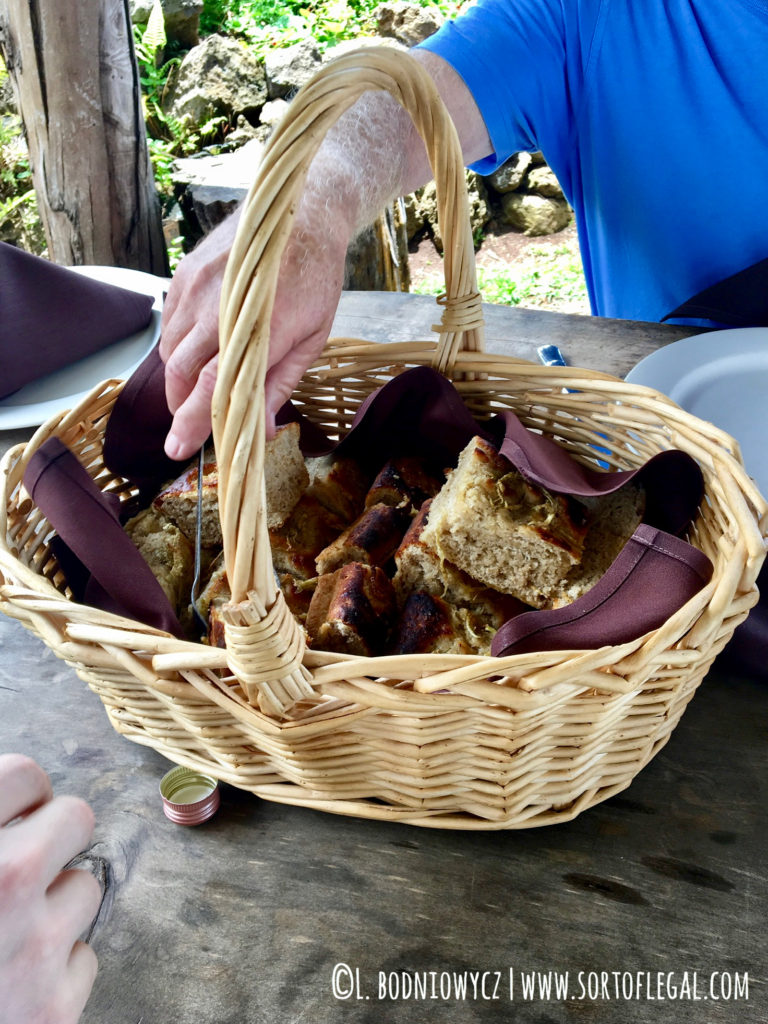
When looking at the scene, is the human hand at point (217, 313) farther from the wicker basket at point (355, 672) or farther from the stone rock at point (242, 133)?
the stone rock at point (242, 133)

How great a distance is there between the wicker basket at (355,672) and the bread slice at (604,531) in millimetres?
77

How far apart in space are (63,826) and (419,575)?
51cm

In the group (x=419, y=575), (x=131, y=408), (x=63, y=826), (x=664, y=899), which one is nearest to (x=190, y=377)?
(x=131, y=408)

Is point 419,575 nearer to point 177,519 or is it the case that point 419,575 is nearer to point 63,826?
point 177,519

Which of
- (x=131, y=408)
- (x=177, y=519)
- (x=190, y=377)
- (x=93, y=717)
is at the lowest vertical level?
(x=93, y=717)

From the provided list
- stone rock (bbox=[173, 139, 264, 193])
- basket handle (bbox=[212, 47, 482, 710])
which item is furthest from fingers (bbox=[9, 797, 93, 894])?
stone rock (bbox=[173, 139, 264, 193])

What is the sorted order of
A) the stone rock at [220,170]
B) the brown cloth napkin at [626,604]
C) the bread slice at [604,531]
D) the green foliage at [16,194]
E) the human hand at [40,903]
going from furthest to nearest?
the green foliage at [16,194] → the stone rock at [220,170] → the bread slice at [604,531] → the brown cloth napkin at [626,604] → the human hand at [40,903]

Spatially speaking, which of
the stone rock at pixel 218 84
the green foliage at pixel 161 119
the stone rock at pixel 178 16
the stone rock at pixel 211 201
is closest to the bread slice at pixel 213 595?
the stone rock at pixel 211 201

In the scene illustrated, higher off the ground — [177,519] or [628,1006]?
[177,519]

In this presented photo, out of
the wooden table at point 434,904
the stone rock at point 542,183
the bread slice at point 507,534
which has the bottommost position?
the stone rock at point 542,183

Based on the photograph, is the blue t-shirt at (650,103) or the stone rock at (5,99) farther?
the stone rock at (5,99)

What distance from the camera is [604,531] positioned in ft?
3.08

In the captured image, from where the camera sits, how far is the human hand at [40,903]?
0.41 m

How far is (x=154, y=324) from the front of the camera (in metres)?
1.53
